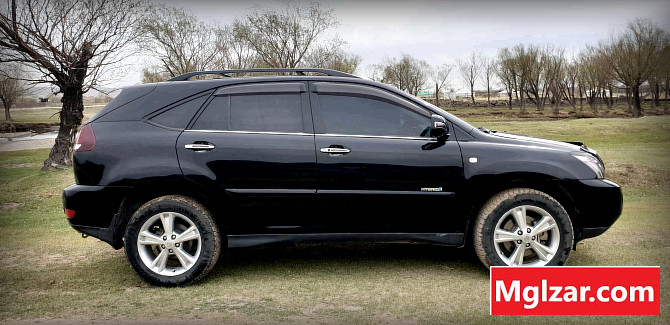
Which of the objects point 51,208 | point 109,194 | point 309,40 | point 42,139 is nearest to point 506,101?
point 309,40

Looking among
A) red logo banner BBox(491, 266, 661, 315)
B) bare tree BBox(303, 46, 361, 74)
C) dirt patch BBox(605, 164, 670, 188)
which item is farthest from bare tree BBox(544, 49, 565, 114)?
red logo banner BBox(491, 266, 661, 315)

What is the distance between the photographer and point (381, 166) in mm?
4750

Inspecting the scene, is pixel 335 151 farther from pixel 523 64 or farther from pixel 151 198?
pixel 523 64

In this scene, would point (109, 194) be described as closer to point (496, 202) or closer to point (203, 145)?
point (203, 145)

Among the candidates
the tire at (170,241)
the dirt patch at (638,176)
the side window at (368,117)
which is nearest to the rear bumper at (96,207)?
the tire at (170,241)

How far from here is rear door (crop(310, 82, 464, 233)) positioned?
475 centimetres

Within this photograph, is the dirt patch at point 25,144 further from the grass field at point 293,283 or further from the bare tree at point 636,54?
the bare tree at point 636,54

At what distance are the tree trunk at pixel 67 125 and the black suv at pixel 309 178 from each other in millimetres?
13905

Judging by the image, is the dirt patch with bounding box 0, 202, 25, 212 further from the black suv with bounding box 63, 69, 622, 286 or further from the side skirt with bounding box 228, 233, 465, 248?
the side skirt with bounding box 228, 233, 465, 248

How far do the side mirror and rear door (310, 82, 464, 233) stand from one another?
53 mm

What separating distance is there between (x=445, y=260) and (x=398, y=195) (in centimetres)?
114

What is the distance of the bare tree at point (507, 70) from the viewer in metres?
64.3

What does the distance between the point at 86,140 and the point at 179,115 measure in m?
0.80

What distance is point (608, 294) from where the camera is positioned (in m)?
4.28
